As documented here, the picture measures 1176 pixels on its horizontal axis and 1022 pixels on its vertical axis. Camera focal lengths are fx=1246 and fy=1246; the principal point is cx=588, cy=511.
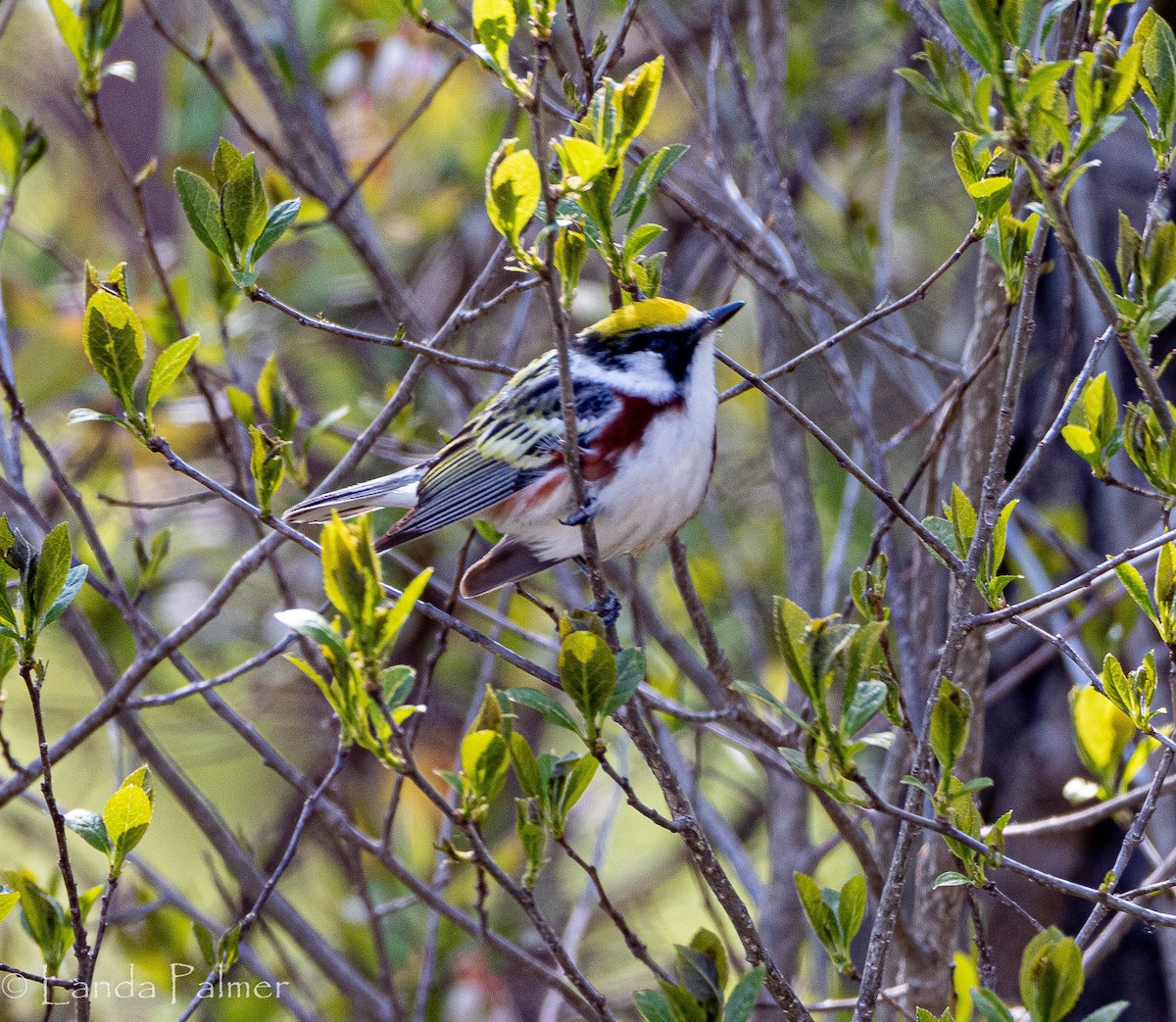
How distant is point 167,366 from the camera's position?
6.63 ft

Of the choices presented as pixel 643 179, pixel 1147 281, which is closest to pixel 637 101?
pixel 643 179

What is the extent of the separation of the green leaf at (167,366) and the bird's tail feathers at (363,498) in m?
0.80

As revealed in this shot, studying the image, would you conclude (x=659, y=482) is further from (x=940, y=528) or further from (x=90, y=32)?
(x=90, y=32)

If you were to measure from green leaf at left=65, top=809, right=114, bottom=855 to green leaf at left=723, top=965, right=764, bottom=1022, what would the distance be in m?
0.95

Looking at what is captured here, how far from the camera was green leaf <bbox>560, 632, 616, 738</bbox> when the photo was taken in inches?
67.1

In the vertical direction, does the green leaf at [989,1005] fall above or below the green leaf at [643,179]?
below

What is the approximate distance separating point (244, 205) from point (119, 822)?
3.20ft

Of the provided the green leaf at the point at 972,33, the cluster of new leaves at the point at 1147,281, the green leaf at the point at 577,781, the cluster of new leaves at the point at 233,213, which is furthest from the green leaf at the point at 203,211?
the cluster of new leaves at the point at 1147,281

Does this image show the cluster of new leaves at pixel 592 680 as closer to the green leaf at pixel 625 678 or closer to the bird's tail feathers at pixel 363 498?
the green leaf at pixel 625 678

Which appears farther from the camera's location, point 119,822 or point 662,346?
point 662,346

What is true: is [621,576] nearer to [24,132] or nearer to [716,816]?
[716,816]

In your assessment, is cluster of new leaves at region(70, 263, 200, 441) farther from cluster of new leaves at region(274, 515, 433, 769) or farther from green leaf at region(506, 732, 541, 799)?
green leaf at region(506, 732, 541, 799)

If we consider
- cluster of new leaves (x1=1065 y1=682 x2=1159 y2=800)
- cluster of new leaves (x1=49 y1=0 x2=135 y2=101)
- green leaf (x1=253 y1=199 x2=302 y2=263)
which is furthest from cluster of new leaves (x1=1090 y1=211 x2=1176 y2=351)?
cluster of new leaves (x1=49 y1=0 x2=135 y2=101)

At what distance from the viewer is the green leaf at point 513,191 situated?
1.79 meters
